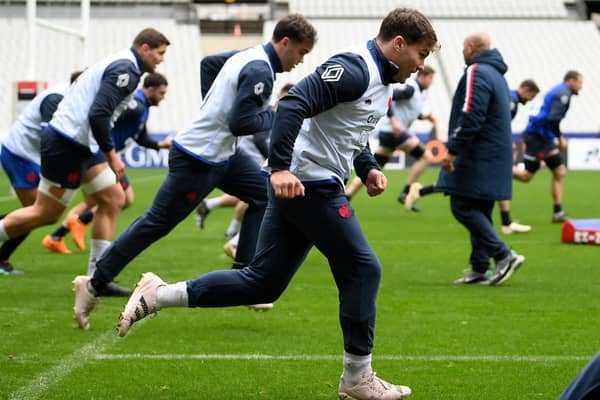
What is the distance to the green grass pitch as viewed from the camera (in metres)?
5.45

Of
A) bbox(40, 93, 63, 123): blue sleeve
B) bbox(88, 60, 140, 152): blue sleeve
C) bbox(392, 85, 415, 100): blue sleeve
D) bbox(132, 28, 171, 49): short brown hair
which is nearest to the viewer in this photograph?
bbox(88, 60, 140, 152): blue sleeve

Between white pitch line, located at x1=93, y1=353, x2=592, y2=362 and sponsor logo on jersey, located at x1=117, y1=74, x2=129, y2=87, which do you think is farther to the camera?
sponsor logo on jersey, located at x1=117, y1=74, x2=129, y2=87

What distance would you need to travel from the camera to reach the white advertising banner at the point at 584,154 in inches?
1328

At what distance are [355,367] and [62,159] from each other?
3.82m

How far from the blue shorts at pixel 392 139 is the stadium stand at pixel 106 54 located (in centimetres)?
2365

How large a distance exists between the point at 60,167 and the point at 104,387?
3.15 meters

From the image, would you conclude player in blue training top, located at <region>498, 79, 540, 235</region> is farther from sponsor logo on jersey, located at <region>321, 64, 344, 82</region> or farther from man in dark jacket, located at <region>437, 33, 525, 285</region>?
sponsor logo on jersey, located at <region>321, 64, 344, 82</region>

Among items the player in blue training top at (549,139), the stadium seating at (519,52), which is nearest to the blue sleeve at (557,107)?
the player in blue training top at (549,139)

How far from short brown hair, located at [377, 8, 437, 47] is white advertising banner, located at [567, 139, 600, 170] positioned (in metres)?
29.8

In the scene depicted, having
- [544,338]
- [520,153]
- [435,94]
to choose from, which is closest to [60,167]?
[544,338]

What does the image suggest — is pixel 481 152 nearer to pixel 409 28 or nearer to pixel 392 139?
pixel 409 28

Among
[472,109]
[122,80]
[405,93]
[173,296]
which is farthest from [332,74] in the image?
[405,93]

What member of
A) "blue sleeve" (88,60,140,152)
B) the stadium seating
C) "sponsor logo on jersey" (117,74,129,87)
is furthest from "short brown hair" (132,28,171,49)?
the stadium seating

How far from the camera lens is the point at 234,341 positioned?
21.9ft
